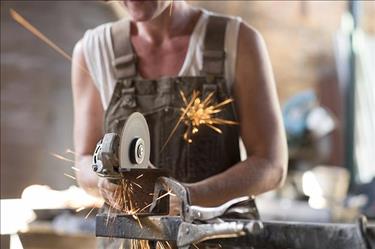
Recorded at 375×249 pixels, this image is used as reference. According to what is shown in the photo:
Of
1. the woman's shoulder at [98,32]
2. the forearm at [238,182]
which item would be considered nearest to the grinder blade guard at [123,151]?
the forearm at [238,182]

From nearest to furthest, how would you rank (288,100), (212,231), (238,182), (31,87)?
(212,231) → (238,182) → (31,87) → (288,100)

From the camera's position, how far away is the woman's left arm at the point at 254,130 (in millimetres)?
772

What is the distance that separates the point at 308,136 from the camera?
2012 mm

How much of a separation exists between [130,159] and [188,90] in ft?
0.68

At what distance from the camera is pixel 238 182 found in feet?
2.53

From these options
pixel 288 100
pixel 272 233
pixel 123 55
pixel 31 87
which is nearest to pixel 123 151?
pixel 272 233

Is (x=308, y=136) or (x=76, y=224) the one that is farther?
(x=308, y=136)

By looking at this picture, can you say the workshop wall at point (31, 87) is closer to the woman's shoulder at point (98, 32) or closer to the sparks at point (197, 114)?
the woman's shoulder at point (98, 32)

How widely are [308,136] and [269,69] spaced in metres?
1.21

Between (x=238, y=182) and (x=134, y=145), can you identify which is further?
(x=238, y=182)

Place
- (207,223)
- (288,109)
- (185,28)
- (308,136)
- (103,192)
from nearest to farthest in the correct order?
(207,223), (103,192), (185,28), (288,109), (308,136)

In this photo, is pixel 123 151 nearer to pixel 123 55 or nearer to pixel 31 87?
pixel 123 55

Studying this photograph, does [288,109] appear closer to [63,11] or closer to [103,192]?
[63,11]

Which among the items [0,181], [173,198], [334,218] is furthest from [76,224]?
[334,218]
